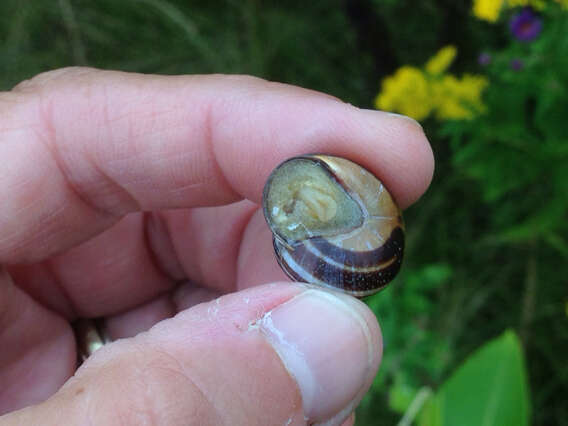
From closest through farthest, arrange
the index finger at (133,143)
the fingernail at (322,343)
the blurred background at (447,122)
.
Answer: the fingernail at (322,343) < the index finger at (133,143) < the blurred background at (447,122)

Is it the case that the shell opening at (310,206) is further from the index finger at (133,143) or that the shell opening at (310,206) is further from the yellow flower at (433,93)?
the yellow flower at (433,93)

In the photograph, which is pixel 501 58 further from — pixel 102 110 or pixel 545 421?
pixel 545 421

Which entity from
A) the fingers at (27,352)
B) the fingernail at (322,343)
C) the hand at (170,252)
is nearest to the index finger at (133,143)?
the hand at (170,252)

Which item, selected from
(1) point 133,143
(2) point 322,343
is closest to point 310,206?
(2) point 322,343

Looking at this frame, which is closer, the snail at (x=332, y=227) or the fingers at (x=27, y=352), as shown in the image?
the snail at (x=332, y=227)

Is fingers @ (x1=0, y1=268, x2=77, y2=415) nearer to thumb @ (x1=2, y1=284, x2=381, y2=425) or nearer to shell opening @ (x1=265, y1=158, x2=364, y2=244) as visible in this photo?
thumb @ (x1=2, y1=284, x2=381, y2=425)

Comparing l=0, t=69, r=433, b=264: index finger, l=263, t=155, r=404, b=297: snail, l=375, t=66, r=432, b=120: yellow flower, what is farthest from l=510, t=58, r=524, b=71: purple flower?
l=263, t=155, r=404, b=297: snail
